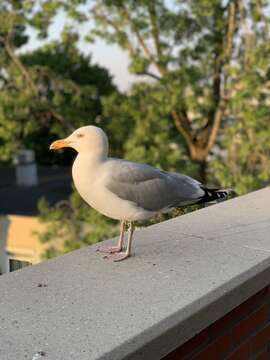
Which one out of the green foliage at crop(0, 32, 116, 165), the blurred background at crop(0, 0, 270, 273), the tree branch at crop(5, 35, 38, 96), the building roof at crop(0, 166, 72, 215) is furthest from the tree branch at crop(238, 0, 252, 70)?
the building roof at crop(0, 166, 72, 215)

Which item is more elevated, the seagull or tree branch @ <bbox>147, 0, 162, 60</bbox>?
tree branch @ <bbox>147, 0, 162, 60</bbox>

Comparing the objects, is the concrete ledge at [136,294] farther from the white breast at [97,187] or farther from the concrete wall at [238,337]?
the white breast at [97,187]

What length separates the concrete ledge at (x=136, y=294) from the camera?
1711 millimetres

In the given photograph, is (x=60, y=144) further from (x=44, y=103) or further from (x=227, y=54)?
(x=44, y=103)

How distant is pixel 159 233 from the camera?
305cm

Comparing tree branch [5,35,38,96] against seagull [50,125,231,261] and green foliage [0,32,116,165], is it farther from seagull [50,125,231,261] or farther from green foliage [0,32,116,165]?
seagull [50,125,231,261]

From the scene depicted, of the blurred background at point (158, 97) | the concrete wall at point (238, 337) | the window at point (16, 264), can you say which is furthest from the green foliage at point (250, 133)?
the concrete wall at point (238, 337)

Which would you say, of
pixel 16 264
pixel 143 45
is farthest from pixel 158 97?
pixel 16 264

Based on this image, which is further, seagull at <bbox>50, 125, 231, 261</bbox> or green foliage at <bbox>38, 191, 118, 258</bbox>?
green foliage at <bbox>38, 191, 118, 258</bbox>

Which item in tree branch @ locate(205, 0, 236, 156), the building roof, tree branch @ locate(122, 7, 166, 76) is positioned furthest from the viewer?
the building roof

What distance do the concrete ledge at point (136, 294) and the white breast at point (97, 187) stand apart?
0.25m

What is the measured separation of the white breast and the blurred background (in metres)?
6.94

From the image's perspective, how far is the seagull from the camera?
102 inches

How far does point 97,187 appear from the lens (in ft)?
8.47
